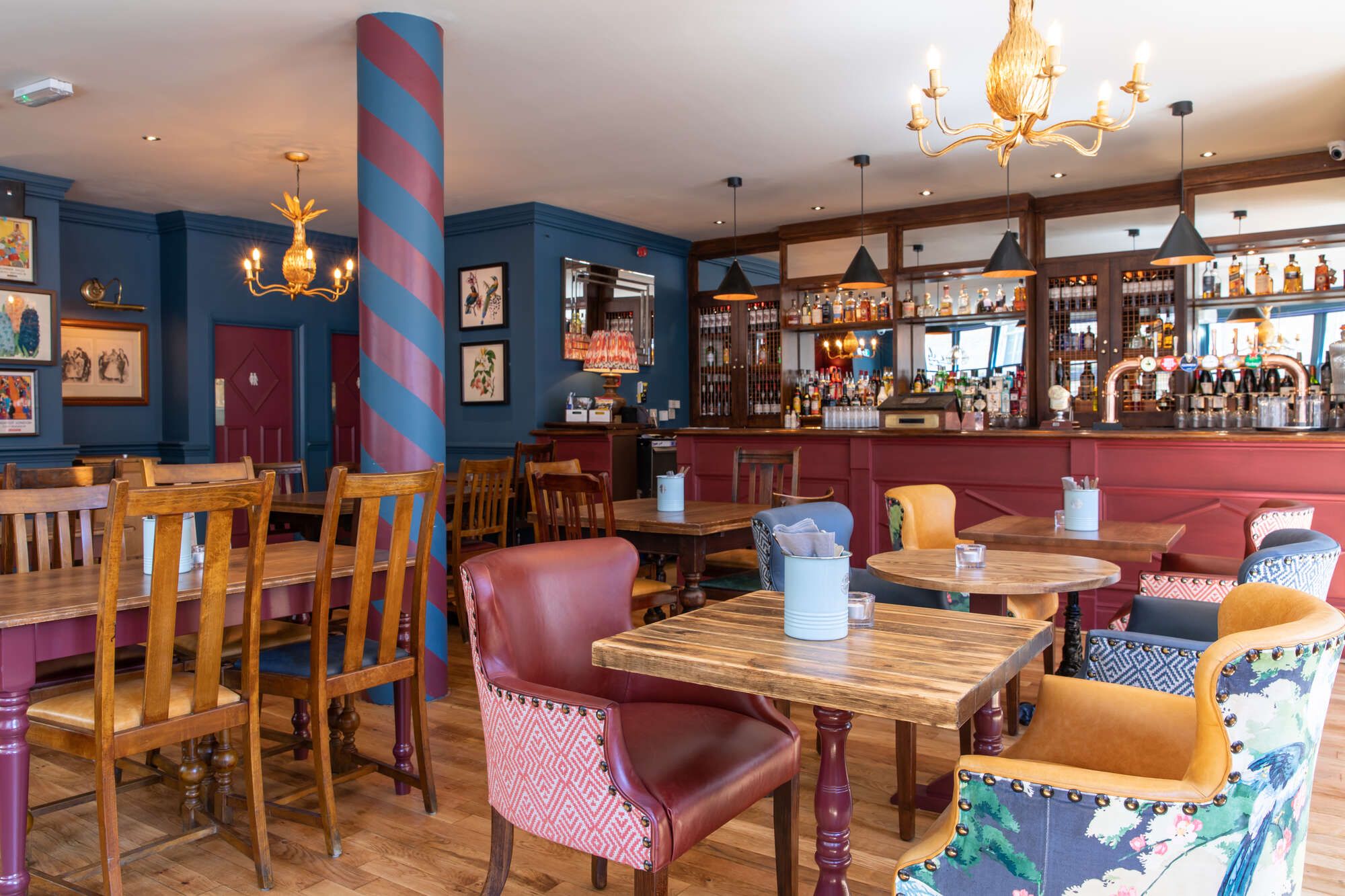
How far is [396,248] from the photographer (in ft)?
13.7

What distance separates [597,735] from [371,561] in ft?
3.96

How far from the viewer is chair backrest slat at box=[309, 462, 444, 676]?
261 centimetres

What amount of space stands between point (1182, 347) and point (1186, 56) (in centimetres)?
299

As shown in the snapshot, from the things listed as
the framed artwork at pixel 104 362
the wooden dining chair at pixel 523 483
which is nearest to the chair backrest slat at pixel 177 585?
the wooden dining chair at pixel 523 483

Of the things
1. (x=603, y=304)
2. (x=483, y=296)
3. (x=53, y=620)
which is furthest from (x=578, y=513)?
(x=603, y=304)

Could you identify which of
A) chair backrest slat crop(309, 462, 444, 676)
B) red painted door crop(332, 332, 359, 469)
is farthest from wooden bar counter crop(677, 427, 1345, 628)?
red painted door crop(332, 332, 359, 469)

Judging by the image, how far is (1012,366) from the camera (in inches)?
332

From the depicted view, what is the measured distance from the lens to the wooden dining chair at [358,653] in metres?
2.62

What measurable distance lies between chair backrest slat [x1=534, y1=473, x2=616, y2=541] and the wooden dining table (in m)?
1.27

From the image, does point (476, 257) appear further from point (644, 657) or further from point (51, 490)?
point (644, 657)

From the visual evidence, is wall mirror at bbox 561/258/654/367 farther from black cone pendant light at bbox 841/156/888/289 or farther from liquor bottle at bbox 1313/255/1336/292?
liquor bottle at bbox 1313/255/1336/292

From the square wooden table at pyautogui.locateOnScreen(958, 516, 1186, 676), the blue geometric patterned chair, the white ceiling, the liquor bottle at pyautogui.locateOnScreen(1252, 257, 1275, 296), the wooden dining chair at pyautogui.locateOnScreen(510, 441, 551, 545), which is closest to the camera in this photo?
the blue geometric patterned chair

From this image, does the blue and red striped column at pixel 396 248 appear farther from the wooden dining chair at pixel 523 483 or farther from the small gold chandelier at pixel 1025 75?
the small gold chandelier at pixel 1025 75

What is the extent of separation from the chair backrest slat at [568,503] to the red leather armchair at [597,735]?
1450mm
